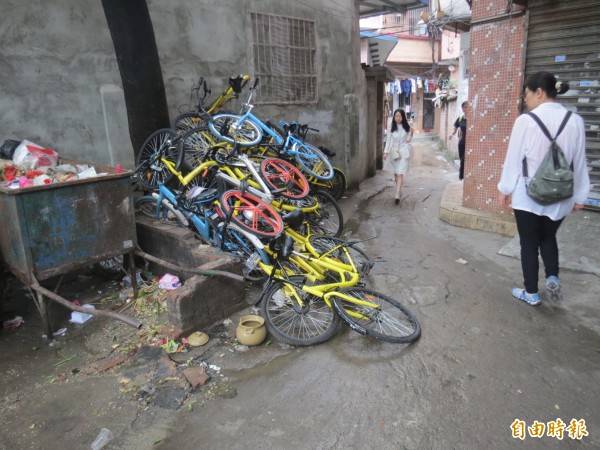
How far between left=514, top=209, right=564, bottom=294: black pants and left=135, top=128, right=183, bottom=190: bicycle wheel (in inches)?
156

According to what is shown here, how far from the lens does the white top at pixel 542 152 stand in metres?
3.96

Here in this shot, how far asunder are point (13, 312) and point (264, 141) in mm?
3915

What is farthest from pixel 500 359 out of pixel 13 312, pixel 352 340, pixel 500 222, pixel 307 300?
pixel 13 312

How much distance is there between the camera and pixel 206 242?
5.07 m

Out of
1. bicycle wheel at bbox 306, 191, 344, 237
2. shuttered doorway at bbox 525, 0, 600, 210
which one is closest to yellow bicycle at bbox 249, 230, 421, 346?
bicycle wheel at bbox 306, 191, 344, 237

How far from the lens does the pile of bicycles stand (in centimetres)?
395

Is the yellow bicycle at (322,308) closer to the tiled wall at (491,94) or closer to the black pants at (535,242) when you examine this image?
the black pants at (535,242)

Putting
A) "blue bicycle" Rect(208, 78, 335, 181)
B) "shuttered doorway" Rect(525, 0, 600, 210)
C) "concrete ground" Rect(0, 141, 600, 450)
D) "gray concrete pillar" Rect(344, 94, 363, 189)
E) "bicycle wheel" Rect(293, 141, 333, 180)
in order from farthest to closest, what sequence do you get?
"gray concrete pillar" Rect(344, 94, 363, 189) < "bicycle wheel" Rect(293, 141, 333, 180) < "blue bicycle" Rect(208, 78, 335, 181) < "shuttered doorway" Rect(525, 0, 600, 210) < "concrete ground" Rect(0, 141, 600, 450)

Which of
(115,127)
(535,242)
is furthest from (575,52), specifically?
(115,127)

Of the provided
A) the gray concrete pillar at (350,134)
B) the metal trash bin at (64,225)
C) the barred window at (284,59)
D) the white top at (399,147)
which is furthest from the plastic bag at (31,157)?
the gray concrete pillar at (350,134)

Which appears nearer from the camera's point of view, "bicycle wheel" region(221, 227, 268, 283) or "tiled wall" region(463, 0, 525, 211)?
"bicycle wheel" region(221, 227, 268, 283)

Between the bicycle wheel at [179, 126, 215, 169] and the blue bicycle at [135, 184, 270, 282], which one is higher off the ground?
the bicycle wheel at [179, 126, 215, 169]

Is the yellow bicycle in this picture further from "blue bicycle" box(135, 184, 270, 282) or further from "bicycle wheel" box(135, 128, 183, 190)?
"bicycle wheel" box(135, 128, 183, 190)

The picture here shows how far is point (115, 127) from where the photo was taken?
258 inches
